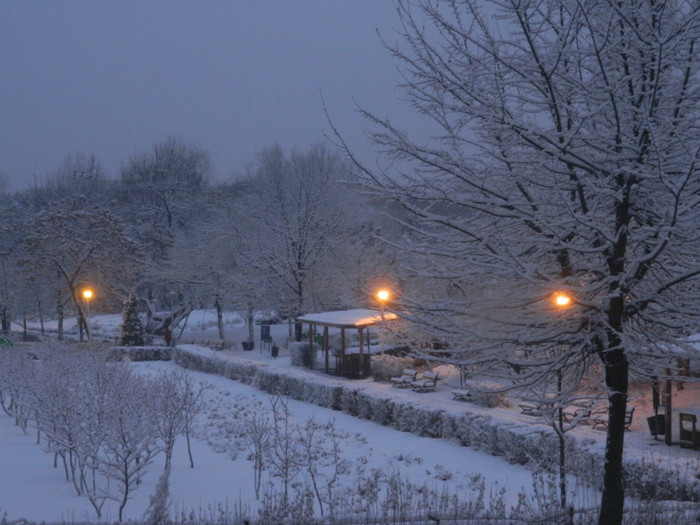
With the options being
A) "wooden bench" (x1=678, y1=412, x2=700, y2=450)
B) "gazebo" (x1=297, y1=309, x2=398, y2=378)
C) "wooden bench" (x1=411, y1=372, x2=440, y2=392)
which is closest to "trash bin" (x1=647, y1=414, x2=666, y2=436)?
"wooden bench" (x1=678, y1=412, x2=700, y2=450)

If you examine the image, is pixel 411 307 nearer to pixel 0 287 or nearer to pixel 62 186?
pixel 0 287

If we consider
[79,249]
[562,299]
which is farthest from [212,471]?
[79,249]

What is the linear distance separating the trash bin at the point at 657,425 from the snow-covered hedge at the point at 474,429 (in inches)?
120

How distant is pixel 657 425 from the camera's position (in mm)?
12562

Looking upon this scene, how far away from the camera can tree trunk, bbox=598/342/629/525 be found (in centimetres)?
490

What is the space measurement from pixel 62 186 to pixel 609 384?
62.0m

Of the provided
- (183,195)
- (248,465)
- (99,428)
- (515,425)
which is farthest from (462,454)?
(183,195)

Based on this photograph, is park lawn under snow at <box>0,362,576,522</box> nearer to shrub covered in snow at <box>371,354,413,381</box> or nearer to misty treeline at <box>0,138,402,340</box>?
shrub covered in snow at <box>371,354,413,381</box>

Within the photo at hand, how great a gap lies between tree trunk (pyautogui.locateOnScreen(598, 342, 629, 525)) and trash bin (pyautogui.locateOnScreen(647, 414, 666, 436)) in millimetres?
8595

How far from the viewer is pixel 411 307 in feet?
17.3

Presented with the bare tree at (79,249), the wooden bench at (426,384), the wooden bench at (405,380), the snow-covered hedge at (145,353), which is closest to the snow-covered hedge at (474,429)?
the wooden bench at (405,380)

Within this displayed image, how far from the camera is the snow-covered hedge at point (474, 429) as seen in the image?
839 cm

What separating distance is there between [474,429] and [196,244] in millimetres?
27761

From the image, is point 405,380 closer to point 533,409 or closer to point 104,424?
point 533,409
